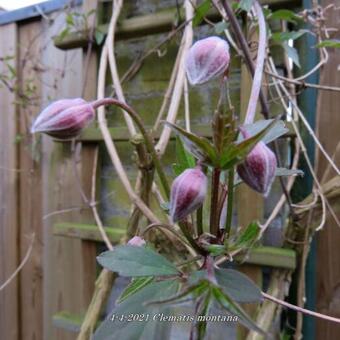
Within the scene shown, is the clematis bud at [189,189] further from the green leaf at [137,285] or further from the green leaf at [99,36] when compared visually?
the green leaf at [99,36]

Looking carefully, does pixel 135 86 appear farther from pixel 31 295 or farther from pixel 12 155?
pixel 31 295

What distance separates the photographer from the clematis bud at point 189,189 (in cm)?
Answer: 25

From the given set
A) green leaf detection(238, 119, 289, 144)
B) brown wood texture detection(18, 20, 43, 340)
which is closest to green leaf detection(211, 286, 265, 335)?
green leaf detection(238, 119, 289, 144)

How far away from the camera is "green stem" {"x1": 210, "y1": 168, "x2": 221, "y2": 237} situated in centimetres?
25

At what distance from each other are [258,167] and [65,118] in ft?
0.52

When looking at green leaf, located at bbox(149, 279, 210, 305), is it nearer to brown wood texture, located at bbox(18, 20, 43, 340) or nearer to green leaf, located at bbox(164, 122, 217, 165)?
green leaf, located at bbox(164, 122, 217, 165)

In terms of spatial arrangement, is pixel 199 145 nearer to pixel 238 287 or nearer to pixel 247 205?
pixel 238 287

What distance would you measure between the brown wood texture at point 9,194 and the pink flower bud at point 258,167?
1.27 meters

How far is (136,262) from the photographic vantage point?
287 mm

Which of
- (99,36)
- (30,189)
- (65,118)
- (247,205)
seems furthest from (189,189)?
(30,189)

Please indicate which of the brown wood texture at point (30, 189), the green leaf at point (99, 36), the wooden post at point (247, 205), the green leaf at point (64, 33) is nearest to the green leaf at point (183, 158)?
the wooden post at point (247, 205)

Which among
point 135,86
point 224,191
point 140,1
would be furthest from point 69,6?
point 224,191

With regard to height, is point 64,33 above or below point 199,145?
above

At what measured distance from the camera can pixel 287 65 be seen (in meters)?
0.82
